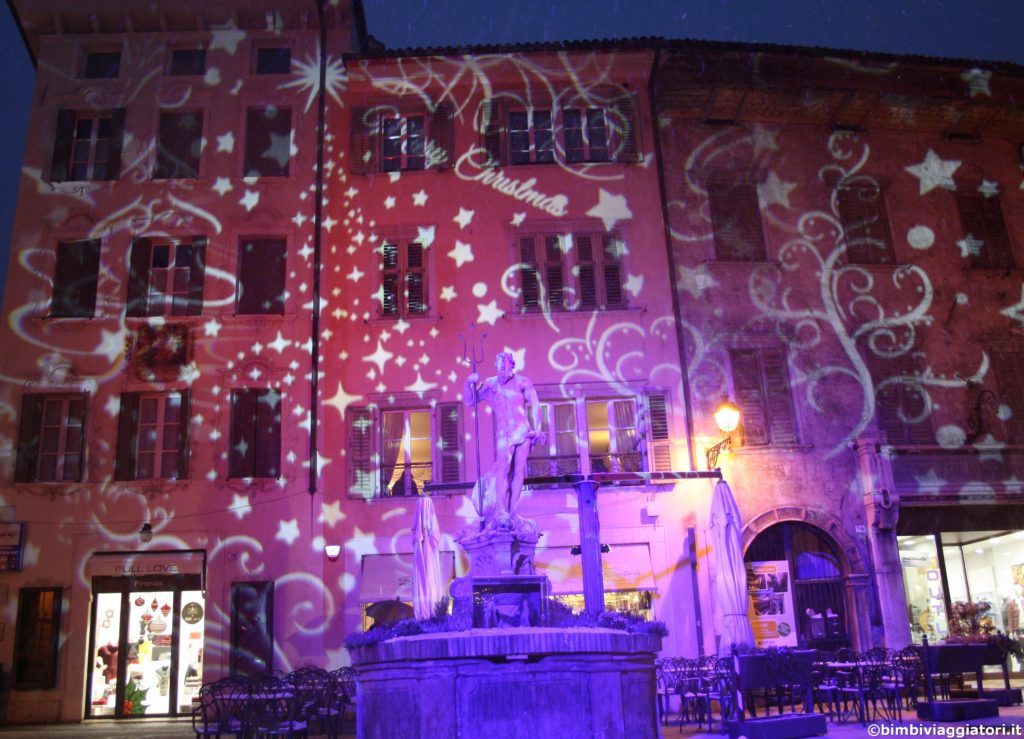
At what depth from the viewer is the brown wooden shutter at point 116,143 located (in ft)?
61.9

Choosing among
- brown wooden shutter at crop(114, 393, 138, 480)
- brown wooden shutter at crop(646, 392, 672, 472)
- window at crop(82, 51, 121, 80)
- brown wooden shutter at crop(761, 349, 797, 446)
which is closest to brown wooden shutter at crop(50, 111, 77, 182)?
window at crop(82, 51, 121, 80)

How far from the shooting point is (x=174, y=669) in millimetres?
16812

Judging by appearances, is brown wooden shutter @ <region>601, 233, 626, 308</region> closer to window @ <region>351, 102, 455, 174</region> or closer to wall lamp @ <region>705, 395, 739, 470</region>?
wall lamp @ <region>705, 395, 739, 470</region>

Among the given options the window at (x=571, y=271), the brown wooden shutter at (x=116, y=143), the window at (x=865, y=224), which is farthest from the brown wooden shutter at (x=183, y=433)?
the window at (x=865, y=224)

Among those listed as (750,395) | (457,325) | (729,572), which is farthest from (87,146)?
(729,572)

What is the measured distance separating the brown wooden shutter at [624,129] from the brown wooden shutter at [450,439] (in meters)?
6.12

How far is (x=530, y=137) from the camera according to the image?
19.4m

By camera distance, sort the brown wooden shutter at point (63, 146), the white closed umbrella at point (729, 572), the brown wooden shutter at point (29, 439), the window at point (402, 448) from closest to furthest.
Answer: the white closed umbrella at point (729, 572) < the brown wooden shutter at point (29, 439) < the window at point (402, 448) < the brown wooden shutter at point (63, 146)

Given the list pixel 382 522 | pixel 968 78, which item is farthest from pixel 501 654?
pixel 968 78

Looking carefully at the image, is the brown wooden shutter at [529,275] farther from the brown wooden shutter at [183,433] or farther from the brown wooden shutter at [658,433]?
the brown wooden shutter at [183,433]

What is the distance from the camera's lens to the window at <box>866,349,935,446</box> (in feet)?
59.6

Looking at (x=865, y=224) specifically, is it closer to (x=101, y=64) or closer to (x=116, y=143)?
(x=116, y=143)

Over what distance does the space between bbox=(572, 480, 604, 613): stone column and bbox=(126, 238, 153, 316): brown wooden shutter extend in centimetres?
1034

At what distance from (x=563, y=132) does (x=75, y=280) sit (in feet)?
33.0
